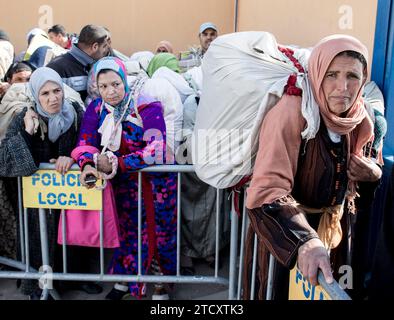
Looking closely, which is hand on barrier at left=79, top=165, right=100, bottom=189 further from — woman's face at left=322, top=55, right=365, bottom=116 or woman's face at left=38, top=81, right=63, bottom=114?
woman's face at left=322, top=55, right=365, bottom=116

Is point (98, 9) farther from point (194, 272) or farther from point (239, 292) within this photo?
point (239, 292)

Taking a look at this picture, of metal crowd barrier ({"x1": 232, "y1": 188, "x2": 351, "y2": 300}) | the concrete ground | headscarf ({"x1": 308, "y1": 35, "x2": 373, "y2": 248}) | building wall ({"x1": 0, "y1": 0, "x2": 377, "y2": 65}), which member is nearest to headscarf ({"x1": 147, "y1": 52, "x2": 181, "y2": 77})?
the concrete ground

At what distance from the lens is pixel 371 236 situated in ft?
9.52

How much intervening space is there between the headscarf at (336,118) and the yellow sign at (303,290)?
0.47m

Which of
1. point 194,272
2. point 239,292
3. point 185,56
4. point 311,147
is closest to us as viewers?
point 311,147

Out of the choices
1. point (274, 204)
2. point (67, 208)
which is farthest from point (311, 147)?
point (67, 208)

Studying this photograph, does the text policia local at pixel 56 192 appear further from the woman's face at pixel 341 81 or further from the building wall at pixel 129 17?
the building wall at pixel 129 17

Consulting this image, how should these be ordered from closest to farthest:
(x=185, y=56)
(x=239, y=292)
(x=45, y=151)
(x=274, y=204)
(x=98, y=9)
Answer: (x=274, y=204) → (x=239, y=292) → (x=45, y=151) → (x=185, y=56) → (x=98, y=9)

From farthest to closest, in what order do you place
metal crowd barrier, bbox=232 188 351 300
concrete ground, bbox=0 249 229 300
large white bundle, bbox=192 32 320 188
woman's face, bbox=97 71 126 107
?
concrete ground, bbox=0 249 229 300, woman's face, bbox=97 71 126 107, large white bundle, bbox=192 32 320 188, metal crowd barrier, bbox=232 188 351 300

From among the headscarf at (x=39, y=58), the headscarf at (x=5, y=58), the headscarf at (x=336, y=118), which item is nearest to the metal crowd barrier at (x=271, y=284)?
the headscarf at (x=336, y=118)

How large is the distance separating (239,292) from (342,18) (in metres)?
2.29

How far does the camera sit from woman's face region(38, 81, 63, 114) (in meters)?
2.89

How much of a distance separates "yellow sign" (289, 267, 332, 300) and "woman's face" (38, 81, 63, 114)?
189cm

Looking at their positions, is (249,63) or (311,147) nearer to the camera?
(311,147)
